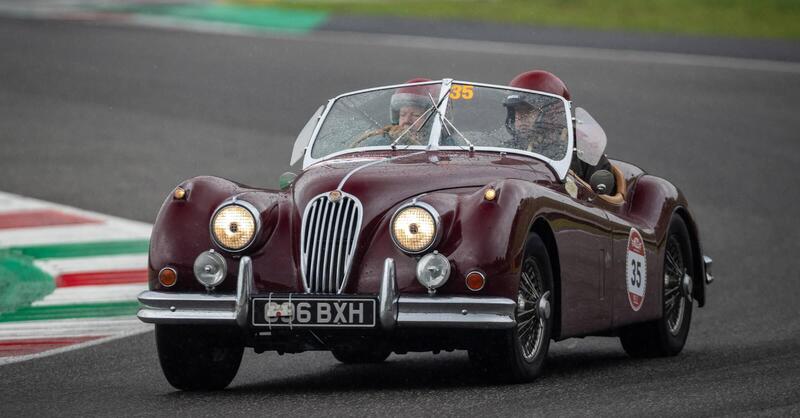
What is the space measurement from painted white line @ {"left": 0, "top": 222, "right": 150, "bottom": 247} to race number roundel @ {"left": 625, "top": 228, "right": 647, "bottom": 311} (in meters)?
5.02

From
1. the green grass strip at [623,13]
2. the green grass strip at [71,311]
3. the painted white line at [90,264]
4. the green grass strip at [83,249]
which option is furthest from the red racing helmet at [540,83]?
the green grass strip at [623,13]

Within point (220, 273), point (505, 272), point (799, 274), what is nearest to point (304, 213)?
point (220, 273)

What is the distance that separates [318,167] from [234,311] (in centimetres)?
106

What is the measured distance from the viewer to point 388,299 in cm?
637

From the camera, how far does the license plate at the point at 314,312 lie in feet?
21.0

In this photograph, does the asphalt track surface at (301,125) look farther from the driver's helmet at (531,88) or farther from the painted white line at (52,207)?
the driver's helmet at (531,88)

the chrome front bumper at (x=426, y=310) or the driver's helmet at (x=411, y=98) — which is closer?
the chrome front bumper at (x=426, y=310)

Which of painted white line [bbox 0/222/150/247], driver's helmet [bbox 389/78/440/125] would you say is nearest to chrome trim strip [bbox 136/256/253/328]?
driver's helmet [bbox 389/78/440/125]

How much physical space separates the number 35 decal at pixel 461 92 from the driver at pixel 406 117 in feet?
0.27

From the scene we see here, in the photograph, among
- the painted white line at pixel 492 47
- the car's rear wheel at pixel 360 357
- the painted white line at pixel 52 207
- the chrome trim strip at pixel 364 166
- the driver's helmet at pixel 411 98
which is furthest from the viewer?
the painted white line at pixel 492 47

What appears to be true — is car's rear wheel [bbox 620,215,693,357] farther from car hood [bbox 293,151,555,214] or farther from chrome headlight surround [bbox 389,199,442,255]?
chrome headlight surround [bbox 389,199,442,255]

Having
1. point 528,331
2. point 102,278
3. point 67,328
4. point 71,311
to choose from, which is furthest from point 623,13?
point 528,331

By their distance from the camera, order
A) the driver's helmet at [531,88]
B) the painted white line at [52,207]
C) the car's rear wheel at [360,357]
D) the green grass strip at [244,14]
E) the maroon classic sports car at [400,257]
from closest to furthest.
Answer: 1. the maroon classic sports car at [400,257]
2. the driver's helmet at [531,88]
3. the car's rear wheel at [360,357]
4. the painted white line at [52,207]
5. the green grass strip at [244,14]

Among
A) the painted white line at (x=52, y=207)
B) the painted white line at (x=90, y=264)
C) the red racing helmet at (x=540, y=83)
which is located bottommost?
the painted white line at (x=52, y=207)
